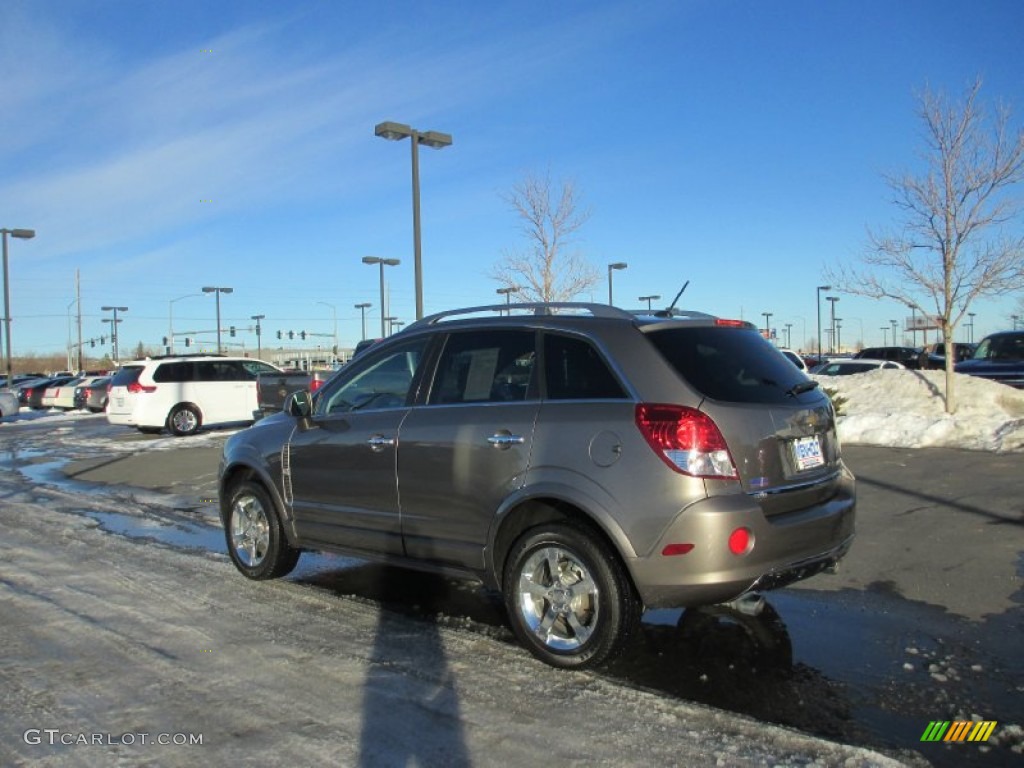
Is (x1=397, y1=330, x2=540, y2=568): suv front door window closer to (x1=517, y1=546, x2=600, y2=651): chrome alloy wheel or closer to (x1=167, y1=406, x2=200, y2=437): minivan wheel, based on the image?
(x1=517, y1=546, x2=600, y2=651): chrome alloy wheel

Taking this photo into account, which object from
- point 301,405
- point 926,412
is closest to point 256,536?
point 301,405

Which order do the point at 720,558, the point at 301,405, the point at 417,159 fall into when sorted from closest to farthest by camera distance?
the point at 720,558
the point at 301,405
the point at 417,159

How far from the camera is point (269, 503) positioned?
5988 millimetres

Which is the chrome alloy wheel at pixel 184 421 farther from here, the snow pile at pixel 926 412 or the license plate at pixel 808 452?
the license plate at pixel 808 452

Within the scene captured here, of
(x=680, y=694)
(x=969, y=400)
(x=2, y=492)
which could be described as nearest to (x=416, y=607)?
(x=680, y=694)

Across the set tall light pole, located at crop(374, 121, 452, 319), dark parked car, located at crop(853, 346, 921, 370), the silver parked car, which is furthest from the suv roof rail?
dark parked car, located at crop(853, 346, 921, 370)

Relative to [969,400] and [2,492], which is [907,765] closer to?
[2,492]

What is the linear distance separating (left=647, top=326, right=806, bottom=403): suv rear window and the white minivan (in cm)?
1537

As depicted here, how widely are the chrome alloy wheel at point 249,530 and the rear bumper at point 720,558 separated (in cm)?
323

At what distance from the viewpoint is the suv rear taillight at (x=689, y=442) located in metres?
3.85

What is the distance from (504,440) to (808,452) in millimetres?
1581

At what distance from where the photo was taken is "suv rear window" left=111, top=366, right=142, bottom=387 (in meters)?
18.4

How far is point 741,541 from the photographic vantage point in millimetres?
3834

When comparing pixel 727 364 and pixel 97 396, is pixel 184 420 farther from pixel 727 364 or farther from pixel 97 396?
pixel 727 364
